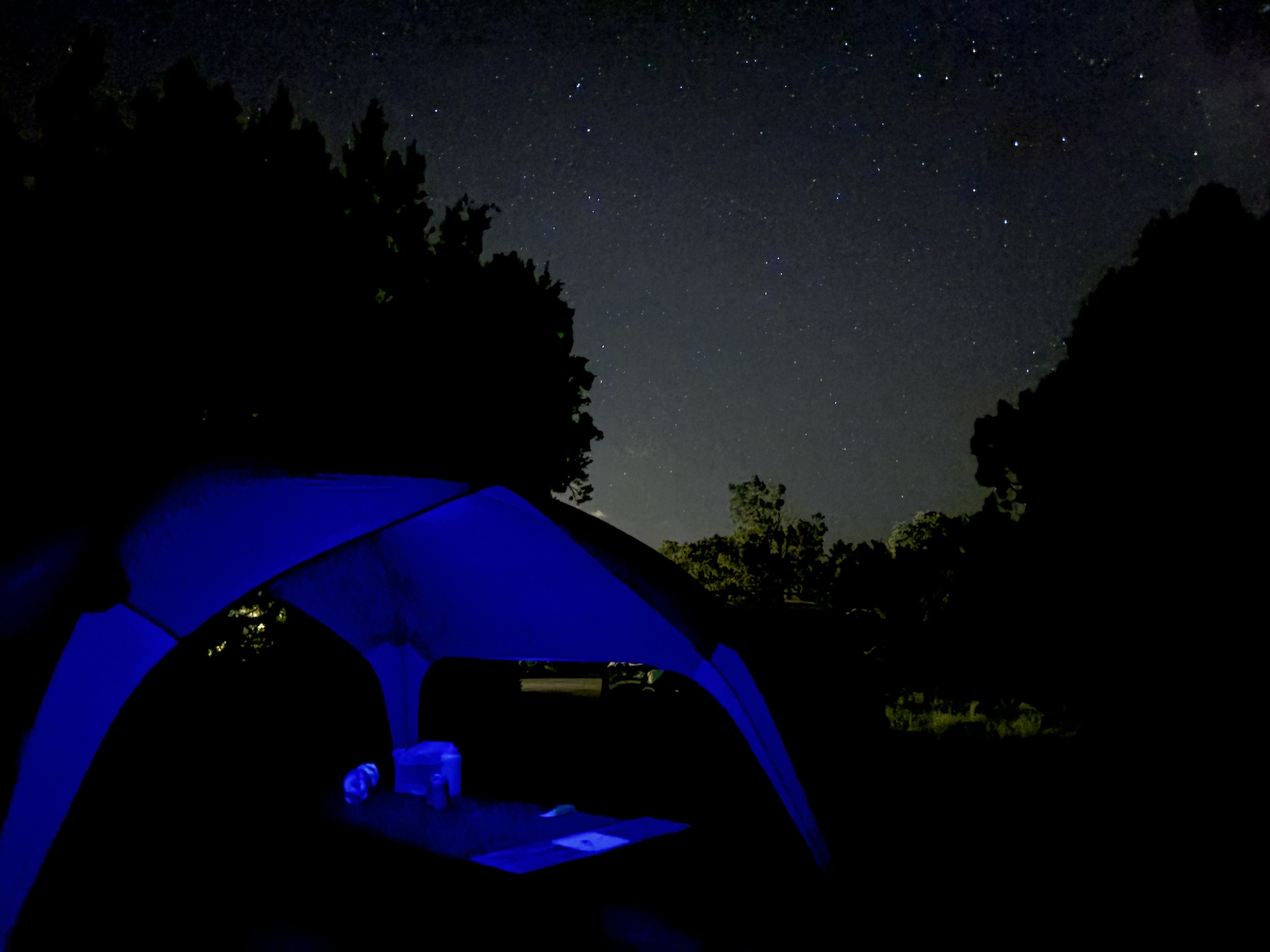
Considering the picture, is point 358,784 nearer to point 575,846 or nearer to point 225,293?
point 575,846

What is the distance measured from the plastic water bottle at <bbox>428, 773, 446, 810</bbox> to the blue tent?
1.17 metres

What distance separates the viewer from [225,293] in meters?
7.43

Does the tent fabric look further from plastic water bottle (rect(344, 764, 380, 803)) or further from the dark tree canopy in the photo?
the dark tree canopy

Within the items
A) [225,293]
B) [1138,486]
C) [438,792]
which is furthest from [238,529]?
[1138,486]

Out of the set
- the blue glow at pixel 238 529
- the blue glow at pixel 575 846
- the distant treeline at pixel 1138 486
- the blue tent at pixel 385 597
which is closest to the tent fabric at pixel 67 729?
the blue tent at pixel 385 597

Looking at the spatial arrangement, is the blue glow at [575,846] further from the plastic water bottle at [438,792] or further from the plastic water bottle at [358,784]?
the plastic water bottle at [358,784]

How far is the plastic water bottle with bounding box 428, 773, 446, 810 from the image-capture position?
14.3 ft

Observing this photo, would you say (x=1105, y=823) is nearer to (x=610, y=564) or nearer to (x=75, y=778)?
(x=610, y=564)

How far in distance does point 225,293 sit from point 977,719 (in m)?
10.5

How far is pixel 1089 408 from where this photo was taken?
31.2 feet

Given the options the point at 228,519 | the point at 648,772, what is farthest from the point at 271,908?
the point at 648,772

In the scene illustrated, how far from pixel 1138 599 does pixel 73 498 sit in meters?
9.21

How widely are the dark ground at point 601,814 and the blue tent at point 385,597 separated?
155 mm

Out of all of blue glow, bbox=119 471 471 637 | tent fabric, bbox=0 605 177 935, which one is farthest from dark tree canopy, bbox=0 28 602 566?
tent fabric, bbox=0 605 177 935
